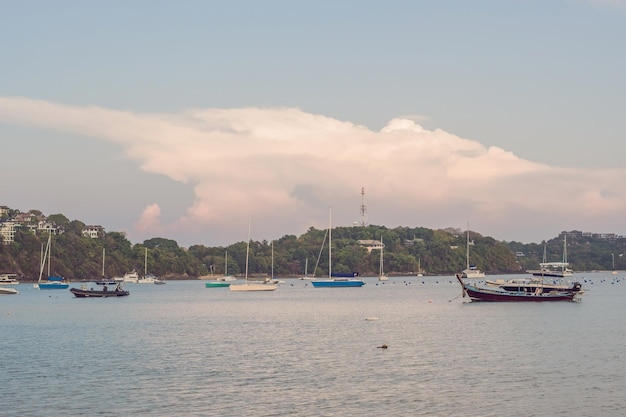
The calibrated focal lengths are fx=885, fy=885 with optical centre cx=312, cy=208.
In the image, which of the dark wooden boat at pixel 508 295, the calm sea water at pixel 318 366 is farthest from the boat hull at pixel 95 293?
the dark wooden boat at pixel 508 295

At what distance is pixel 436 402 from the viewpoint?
49.3 m

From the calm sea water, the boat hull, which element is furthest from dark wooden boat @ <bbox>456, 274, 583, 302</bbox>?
the boat hull

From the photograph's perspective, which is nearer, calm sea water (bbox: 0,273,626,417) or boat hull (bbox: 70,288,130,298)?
calm sea water (bbox: 0,273,626,417)

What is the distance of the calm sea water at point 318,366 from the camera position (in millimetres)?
48625

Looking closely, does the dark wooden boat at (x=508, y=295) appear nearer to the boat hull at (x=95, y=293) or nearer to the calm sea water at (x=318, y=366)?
the calm sea water at (x=318, y=366)

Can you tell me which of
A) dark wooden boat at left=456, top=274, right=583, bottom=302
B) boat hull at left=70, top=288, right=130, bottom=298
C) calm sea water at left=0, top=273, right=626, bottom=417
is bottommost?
calm sea water at left=0, top=273, right=626, bottom=417

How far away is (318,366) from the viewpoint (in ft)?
212

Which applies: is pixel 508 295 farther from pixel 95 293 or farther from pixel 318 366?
pixel 95 293

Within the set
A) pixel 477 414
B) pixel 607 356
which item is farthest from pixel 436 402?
pixel 607 356

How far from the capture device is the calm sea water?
48.6 meters

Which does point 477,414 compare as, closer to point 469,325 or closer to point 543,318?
point 469,325

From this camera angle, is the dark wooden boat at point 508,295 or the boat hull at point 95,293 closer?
the dark wooden boat at point 508,295

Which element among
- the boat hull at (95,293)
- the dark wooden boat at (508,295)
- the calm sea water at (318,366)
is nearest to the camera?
the calm sea water at (318,366)

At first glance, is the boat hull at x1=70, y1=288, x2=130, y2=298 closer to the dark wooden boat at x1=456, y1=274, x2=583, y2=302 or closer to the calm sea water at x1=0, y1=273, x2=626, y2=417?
the calm sea water at x1=0, y1=273, x2=626, y2=417
